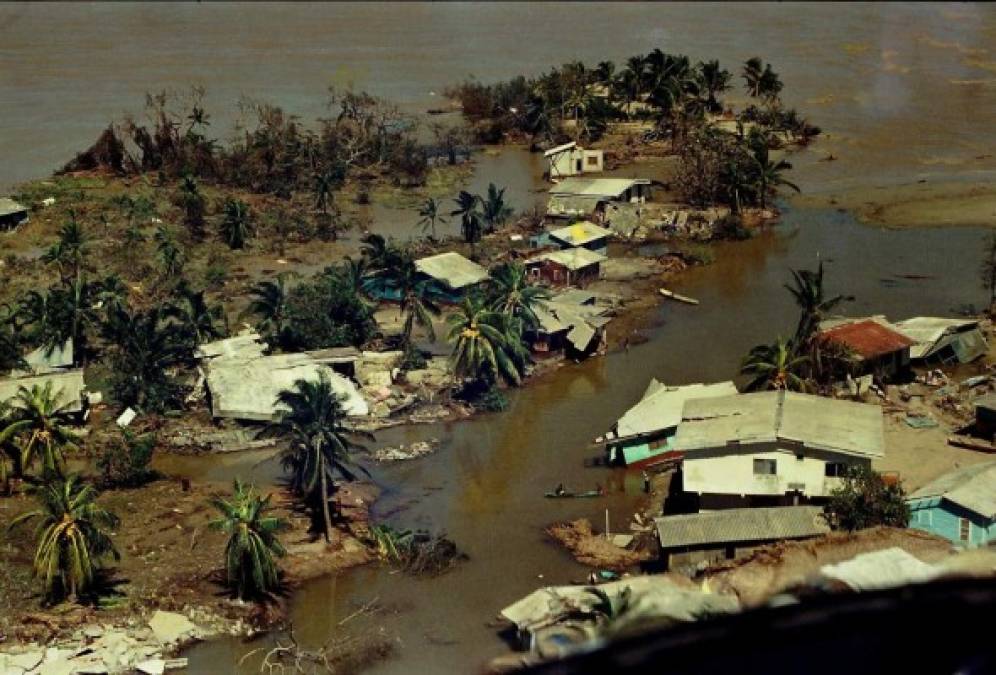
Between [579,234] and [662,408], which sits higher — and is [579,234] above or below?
above

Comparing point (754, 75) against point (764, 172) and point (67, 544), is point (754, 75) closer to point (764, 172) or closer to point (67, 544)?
point (764, 172)

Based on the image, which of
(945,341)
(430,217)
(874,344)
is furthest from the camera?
(430,217)

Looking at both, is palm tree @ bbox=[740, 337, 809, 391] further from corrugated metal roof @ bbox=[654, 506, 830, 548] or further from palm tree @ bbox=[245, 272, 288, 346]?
palm tree @ bbox=[245, 272, 288, 346]

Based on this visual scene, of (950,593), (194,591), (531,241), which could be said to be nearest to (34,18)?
(531,241)

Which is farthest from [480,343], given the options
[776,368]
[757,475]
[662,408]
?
[757,475]

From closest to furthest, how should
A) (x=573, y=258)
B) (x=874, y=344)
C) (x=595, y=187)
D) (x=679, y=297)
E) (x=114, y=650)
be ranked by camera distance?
(x=114, y=650) → (x=874, y=344) → (x=679, y=297) → (x=573, y=258) → (x=595, y=187)
